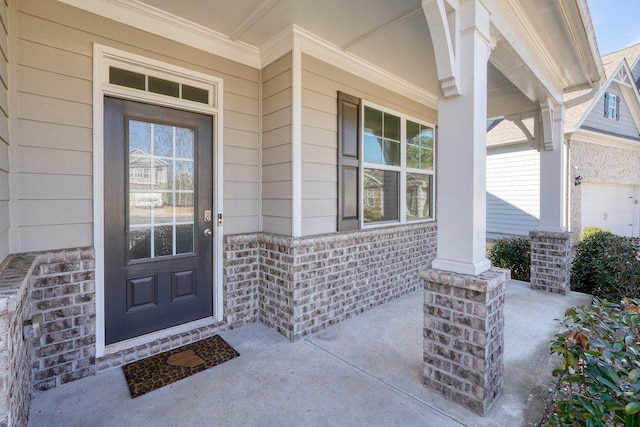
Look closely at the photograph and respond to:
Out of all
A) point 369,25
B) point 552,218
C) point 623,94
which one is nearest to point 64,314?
point 369,25

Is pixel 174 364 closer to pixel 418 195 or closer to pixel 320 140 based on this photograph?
pixel 320 140

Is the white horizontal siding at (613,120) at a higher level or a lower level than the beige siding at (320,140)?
higher

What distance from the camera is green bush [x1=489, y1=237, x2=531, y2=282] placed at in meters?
5.52

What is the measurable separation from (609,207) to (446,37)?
1005 cm

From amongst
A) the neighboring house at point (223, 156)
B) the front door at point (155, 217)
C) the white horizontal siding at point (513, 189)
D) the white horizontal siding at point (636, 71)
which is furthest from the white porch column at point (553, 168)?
the white horizontal siding at point (636, 71)

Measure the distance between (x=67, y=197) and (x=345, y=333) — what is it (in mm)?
2642

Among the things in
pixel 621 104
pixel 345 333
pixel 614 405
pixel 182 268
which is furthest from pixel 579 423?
pixel 621 104

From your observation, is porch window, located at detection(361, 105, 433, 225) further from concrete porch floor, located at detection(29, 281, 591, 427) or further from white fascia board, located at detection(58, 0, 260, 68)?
concrete porch floor, located at detection(29, 281, 591, 427)

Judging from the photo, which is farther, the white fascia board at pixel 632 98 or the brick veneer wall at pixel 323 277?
the white fascia board at pixel 632 98

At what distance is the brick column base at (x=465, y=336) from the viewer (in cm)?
199

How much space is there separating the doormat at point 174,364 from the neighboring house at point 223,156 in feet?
0.36

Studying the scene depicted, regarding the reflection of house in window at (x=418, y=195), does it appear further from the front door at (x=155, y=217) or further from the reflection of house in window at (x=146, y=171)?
A: the reflection of house in window at (x=146, y=171)

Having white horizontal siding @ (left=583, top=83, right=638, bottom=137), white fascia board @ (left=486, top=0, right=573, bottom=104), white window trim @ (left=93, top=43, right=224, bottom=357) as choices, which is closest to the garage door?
white horizontal siding @ (left=583, top=83, right=638, bottom=137)

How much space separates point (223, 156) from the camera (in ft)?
10.2
